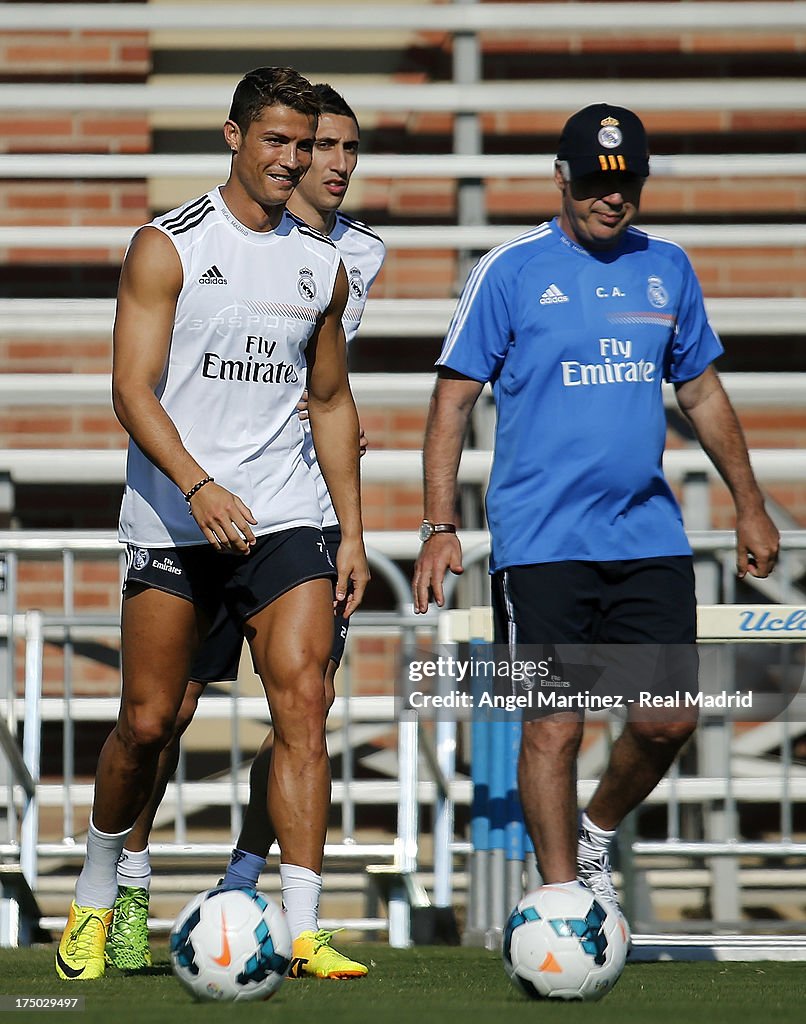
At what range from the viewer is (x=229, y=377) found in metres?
4.18

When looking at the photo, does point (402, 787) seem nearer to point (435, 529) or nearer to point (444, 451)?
point (435, 529)

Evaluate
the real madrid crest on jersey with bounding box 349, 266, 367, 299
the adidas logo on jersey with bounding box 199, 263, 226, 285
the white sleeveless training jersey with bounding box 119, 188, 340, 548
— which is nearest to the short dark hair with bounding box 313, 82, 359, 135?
the real madrid crest on jersey with bounding box 349, 266, 367, 299

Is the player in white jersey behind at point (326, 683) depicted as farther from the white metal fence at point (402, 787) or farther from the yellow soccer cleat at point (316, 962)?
the white metal fence at point (402, 787)

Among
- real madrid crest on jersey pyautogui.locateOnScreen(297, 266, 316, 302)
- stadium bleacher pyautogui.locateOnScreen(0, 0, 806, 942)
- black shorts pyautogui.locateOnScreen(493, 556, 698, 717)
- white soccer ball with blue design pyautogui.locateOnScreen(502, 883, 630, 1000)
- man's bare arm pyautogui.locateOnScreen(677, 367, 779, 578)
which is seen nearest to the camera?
white soccer ball with blue design pyautogui.locateOnScreen(502, 883, 630, 1000)

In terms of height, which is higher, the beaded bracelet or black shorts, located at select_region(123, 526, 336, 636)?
the beaded bracelet

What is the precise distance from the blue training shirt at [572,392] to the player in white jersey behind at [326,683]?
0.48 metres

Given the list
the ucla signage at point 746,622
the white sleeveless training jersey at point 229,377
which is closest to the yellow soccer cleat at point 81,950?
the white sleeveless training jersey at point 229,377

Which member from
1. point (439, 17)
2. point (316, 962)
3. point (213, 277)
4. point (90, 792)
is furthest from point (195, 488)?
point (439, 17)

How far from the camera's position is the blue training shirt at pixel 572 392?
14.9ft

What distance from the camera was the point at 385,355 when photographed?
7.67 metres

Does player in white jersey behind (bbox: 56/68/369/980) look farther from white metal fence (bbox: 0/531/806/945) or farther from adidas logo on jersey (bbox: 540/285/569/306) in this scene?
white metal fence (bbox: 0/531/806/945)

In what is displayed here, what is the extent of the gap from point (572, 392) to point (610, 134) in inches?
26.1

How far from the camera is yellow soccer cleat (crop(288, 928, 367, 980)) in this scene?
13.3 feet

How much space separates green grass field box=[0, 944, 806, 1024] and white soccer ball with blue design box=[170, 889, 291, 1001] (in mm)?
42
